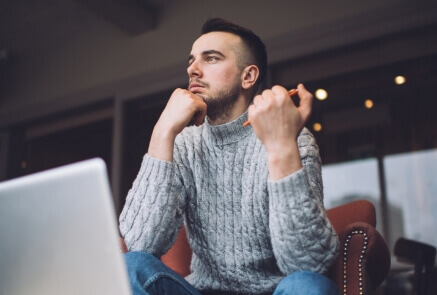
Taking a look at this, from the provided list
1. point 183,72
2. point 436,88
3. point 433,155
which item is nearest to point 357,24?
point 436,88

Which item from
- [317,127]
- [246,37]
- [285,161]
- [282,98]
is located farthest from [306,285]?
[317,127]

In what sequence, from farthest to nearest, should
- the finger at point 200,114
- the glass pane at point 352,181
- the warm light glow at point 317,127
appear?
1. the glass pane at point 352,181
2. the warm light glow at point 317,127
3. the finger at point 200,114

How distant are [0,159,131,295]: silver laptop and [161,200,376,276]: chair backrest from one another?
1214 millimetres

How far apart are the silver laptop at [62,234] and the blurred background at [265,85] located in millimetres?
2763

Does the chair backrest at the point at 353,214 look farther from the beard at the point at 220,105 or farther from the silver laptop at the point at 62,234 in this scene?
the silver laptop at the point at 62,234

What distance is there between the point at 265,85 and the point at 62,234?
2.79 meters

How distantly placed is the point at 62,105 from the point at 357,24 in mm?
2527

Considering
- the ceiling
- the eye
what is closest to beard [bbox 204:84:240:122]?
the eye

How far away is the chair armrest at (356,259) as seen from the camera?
127 cm

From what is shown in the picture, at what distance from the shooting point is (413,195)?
4984 millimetres

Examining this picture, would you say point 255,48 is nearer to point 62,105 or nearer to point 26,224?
point 26,224

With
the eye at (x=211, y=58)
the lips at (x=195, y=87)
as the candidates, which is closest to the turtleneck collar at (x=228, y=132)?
the lips at (x=195, y=87)

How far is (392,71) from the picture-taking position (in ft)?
10.4

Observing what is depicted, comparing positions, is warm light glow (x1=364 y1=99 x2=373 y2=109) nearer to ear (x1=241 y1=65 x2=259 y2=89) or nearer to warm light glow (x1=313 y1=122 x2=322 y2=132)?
warm light glow (x1=313 y1=122 x2=322 y2=132)
